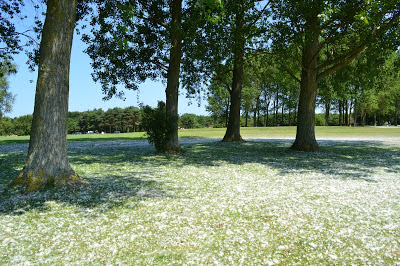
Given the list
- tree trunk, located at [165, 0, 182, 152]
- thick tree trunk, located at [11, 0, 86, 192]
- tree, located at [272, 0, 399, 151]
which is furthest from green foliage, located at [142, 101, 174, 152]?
tree, located at [272, 0, 399, 151]

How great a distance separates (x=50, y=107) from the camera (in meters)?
8.34

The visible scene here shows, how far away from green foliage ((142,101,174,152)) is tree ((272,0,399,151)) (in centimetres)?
938

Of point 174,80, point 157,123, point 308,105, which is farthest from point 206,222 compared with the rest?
point 308,105

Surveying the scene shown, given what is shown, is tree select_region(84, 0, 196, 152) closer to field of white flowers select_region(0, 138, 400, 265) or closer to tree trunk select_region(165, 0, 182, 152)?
tree trunk select_region(165, 0, 182, 152)

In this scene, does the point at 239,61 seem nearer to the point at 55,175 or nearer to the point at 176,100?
the point at 176,100

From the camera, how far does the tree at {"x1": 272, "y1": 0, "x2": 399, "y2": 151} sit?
14.9 meters

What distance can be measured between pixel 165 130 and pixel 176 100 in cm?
221

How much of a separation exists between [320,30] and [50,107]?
16.5 m

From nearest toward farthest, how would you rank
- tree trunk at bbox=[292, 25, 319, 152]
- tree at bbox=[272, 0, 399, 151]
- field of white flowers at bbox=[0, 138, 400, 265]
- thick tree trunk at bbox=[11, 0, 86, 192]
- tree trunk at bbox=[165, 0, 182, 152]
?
field of white flowers at bbox=[0, 138, 400, 265]
thick tree trunk at bbox=[11, 0, 86, 192]
tree at bbox=[272, 0, 399, 151]
tree trunk at bbox=[165, 0, 182, 152]
tree trunk at bbox=[292, 25, 319, 152]

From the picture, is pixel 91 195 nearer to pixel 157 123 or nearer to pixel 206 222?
pixel 206 222

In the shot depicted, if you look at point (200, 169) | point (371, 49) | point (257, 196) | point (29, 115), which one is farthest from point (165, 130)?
point (29, 115)

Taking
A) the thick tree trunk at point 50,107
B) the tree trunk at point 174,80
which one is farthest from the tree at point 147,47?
the thick tree trunk at point 50,107

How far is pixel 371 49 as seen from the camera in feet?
59.5

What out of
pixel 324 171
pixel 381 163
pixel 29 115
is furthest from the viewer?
pixel 29 115
